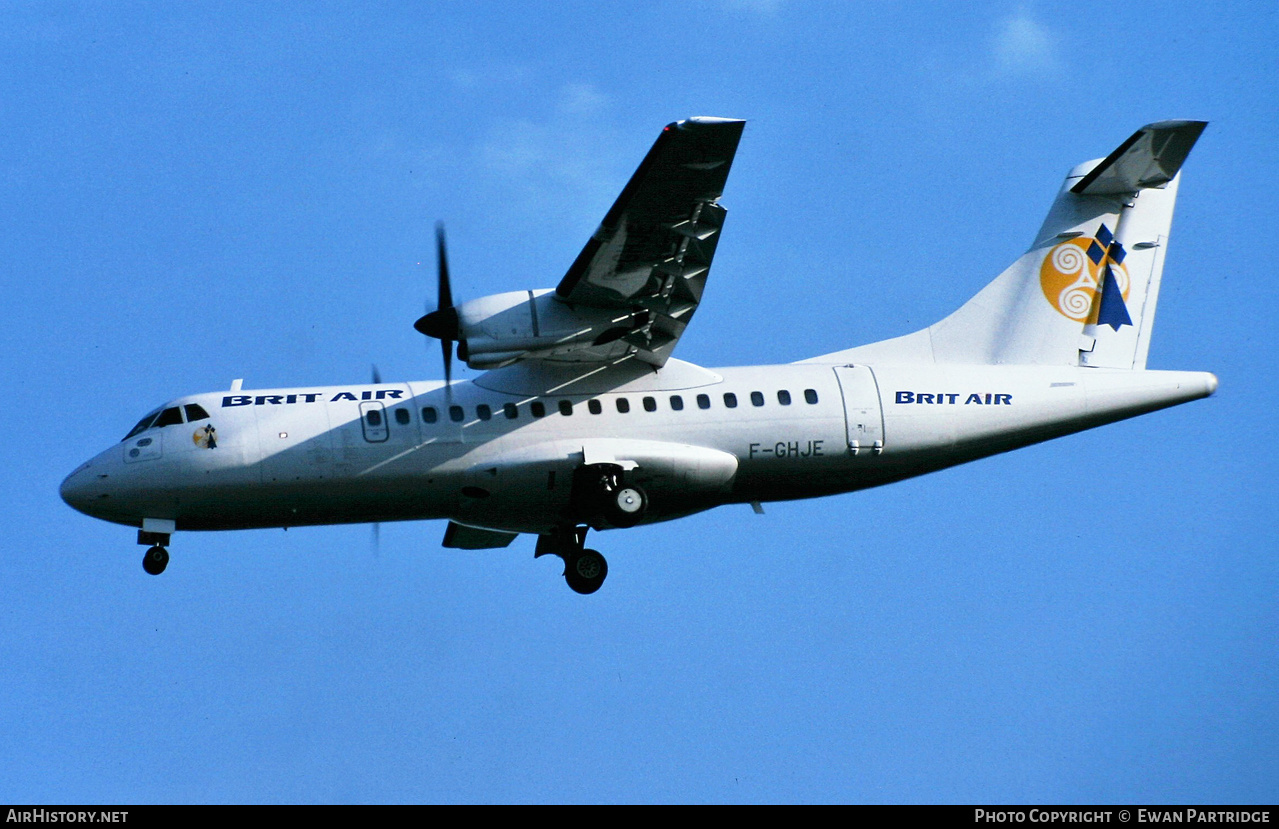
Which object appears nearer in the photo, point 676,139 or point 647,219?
point 676,139

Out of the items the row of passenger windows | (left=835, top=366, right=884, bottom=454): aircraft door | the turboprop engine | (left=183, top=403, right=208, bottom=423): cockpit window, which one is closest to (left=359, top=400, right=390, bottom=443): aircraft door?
the row of passenger windows

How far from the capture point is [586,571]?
21.8m

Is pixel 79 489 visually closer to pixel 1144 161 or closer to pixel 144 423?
pixel 144 423

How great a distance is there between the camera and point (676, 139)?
17.8 meters

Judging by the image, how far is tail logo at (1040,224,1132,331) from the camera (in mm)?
23625

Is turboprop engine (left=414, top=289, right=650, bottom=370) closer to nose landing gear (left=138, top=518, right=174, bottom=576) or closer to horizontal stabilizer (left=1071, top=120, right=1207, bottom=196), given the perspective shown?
nose landing gear (left=138, top=518, right=174, bottom=576)

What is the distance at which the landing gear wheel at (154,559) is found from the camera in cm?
2083

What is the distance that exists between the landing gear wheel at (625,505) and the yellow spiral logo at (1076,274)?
747cm

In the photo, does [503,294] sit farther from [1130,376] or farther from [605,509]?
[1130,376]

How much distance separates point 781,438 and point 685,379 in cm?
158

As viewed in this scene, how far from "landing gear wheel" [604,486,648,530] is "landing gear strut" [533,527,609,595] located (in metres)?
1.05

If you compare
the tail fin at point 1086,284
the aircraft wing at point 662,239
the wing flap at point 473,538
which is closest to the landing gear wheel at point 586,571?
the wing flap at point 473,538

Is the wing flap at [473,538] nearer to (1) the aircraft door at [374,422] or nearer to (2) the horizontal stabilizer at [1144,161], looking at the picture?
(1) the aircraft door at [374,422]
